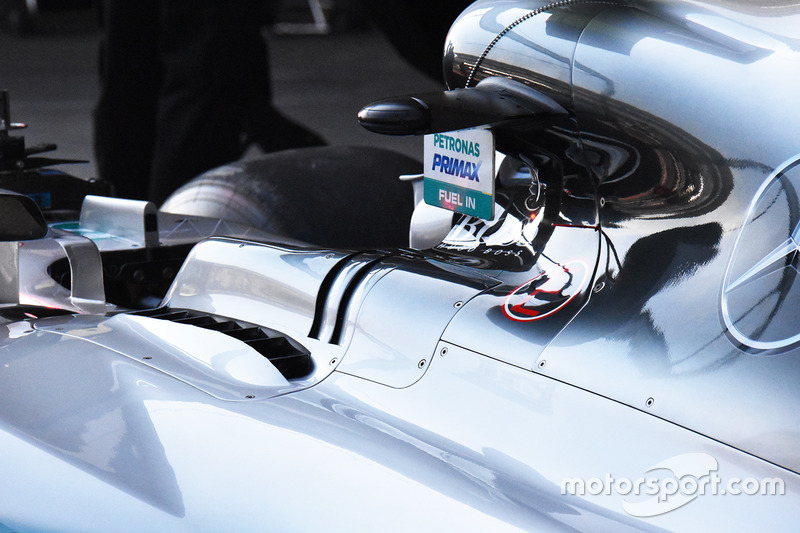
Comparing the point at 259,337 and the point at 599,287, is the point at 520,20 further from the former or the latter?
the point at 259,337

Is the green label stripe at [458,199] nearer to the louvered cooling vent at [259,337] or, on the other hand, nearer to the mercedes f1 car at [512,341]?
the mercedes f1 car at [512,341]

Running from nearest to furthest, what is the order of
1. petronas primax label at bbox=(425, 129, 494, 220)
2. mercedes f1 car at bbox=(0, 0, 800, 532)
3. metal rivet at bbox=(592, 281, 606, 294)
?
mercedes f1 car at bbox=(0, 0, 800, 532) < metal rivet at bbox=(592, 281, 606, 294) < petronas primax label at bbox=(425, 129, 494, 220)

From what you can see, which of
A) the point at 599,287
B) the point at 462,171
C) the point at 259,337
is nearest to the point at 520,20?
the point at 462,171

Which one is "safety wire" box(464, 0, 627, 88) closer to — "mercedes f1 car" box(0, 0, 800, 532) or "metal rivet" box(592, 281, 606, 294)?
"mercedes f1 car" box(0, 0, 800, 532)

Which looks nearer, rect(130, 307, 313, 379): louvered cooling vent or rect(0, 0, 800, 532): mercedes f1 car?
rect(0, 0, 800, 532): mercedes f1 car

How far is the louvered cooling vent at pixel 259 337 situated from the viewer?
1.20m

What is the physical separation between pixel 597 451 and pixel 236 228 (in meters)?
1.18

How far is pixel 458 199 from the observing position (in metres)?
1.23

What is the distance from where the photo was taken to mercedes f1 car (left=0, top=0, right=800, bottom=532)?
2.89 ft

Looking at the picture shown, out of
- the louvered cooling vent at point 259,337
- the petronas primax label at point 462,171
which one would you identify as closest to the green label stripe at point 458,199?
the petronas primax label at point 462,171

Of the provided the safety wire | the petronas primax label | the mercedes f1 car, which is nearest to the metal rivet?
the mercedes f1 car

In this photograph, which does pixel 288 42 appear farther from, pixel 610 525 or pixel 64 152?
pixel 610 525

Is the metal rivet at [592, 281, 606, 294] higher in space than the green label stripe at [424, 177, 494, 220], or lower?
lower

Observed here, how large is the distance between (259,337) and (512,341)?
391mm
